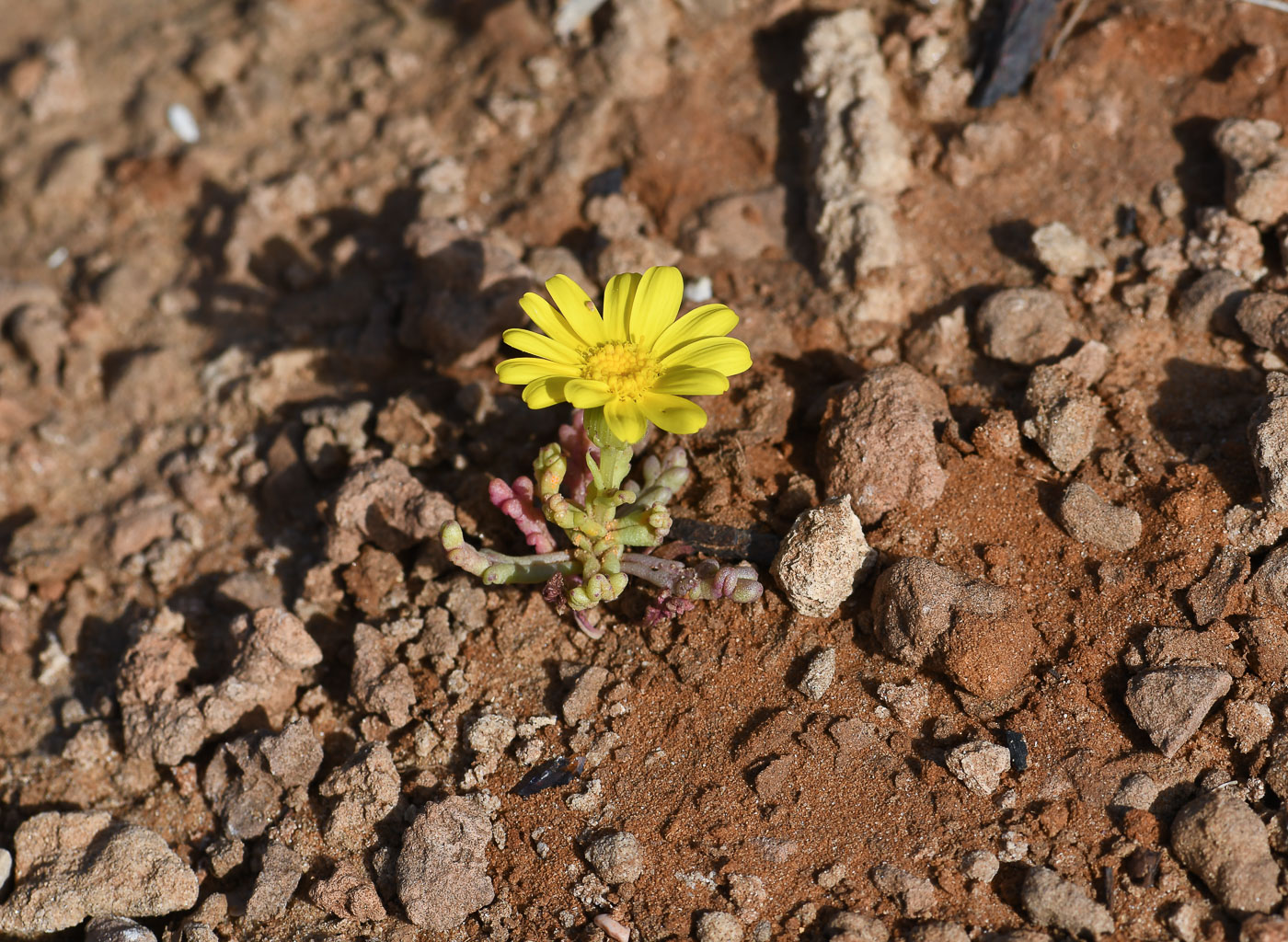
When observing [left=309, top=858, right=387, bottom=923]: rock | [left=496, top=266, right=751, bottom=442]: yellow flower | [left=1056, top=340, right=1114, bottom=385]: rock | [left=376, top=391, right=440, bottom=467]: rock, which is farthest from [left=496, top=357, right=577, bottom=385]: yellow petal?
[left=1056, top=340, right=1114, bottom=385]: rock

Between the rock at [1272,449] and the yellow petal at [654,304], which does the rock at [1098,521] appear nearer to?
the rock at [1272,449]

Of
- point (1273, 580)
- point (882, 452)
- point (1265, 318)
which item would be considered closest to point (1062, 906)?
point (1273, 580)

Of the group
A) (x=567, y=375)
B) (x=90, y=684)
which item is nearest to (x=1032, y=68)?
(x=567, y=375)

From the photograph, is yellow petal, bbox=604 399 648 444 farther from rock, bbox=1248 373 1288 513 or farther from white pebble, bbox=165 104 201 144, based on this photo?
white pebble, bbox=165 104 201 144

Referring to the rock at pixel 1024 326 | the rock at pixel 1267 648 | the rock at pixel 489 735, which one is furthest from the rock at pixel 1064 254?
the rock at pixel 489 735

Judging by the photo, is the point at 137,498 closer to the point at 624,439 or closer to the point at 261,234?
the point at 261,234

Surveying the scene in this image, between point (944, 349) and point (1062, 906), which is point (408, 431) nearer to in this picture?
point (944, 349)
